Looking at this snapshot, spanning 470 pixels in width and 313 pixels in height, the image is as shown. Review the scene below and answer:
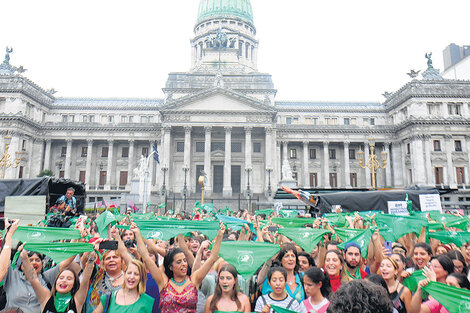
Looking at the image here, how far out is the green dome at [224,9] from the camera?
73200 mm

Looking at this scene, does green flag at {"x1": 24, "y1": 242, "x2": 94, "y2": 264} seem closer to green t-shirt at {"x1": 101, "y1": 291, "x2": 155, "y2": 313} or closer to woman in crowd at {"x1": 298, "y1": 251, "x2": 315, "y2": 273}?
green t-shirt at {"x1": 101, "y1": 291, "x2": 155, "y2": 313}

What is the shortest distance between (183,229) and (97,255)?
2.28 m

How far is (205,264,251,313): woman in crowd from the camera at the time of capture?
5090mm

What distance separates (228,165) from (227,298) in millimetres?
41687

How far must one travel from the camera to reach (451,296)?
451cm

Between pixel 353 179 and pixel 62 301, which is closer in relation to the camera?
pixel 62 301

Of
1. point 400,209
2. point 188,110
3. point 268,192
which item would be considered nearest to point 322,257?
point 400,209

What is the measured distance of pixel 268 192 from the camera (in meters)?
41.5

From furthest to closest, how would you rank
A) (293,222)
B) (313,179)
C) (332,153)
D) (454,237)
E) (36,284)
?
(332,153)
(313,179)
(293,222)
(454,237)
(36,284)

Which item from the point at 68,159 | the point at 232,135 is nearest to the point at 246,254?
the point at 232,135

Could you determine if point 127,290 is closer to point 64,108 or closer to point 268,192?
point 268,192

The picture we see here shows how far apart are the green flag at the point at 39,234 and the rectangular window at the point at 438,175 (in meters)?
53.6

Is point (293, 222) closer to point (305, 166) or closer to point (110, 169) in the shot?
point (305, 166)

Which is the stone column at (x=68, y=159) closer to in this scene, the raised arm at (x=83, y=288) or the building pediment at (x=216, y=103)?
the building pediment at (x=216, y=103)
